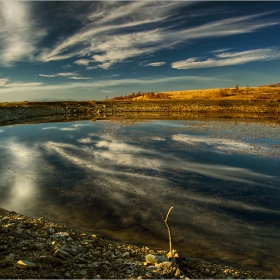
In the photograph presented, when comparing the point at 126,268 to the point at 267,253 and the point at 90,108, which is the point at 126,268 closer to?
the point at 267,253

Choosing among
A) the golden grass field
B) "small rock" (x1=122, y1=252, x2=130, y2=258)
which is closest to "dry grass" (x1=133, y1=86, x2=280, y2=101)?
the golden grass field

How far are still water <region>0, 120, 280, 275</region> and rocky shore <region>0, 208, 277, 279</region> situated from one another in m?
0.89

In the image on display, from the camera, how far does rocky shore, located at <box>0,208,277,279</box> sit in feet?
21.2

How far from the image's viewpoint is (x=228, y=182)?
15070 millimetres

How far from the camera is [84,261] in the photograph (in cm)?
717

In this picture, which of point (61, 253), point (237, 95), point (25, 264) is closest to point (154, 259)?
point (61, 253)

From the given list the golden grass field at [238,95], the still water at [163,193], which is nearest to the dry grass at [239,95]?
the golden grass field at [238,95]

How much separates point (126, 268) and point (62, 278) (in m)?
1.68

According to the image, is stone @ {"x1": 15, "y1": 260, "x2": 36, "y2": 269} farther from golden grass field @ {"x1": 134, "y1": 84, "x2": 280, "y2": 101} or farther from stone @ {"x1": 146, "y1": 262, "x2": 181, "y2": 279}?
golden grass field @ {"x1": 134, "y1": 84, "x2": 280, "y2": 101}

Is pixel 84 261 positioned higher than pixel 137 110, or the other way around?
pixel 137 110

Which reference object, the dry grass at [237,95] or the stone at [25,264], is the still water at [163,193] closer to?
the stone at [25,264]

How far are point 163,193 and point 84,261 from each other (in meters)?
6.92

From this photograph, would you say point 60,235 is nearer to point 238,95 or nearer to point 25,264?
point 25,264

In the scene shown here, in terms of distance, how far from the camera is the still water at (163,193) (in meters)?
9.23
